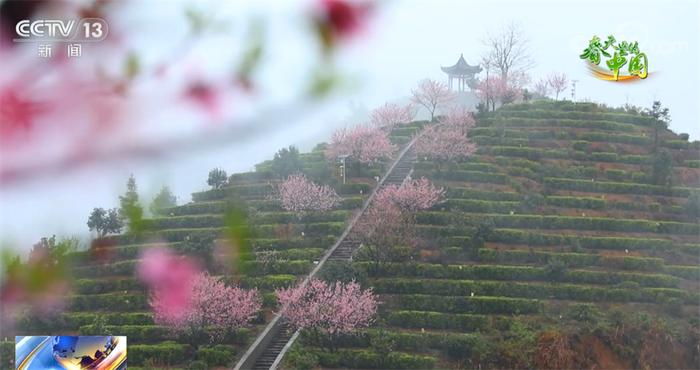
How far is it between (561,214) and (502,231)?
1.09 metres

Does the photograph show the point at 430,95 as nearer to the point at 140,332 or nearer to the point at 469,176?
the point at 469,176

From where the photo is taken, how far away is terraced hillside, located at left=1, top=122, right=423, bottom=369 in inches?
259

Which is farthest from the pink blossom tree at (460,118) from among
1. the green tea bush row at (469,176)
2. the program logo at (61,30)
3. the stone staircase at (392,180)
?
the program logo at (61,30)

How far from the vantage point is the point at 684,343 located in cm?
694

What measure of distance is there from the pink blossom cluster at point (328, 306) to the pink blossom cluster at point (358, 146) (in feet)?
9.59

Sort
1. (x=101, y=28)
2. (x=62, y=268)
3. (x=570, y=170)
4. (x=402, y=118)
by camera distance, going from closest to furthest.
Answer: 1. (x=101, y=28)
2. (x=62, y=268)
3. (x=570, y=170)
4. (x=402, y=118)

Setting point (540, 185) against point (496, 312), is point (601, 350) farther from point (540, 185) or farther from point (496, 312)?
point (540, 185)

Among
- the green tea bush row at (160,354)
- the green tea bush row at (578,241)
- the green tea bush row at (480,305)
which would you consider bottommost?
the green tea bush row at (160,354)

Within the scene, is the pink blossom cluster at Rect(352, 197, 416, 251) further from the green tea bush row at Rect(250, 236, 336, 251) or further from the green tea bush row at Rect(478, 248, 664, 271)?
the green tea bush row at Rect(478, 248, 664, 271)

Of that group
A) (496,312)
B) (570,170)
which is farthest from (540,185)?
(496,312)

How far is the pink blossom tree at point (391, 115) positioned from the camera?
36.4 feet

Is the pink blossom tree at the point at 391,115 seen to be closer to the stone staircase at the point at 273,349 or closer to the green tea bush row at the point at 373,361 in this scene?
the stone staircase at the point at 273,349

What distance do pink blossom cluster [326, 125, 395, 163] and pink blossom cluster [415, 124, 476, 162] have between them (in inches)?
21.0

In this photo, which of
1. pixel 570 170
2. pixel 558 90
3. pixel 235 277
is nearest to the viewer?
pixel 235 277
